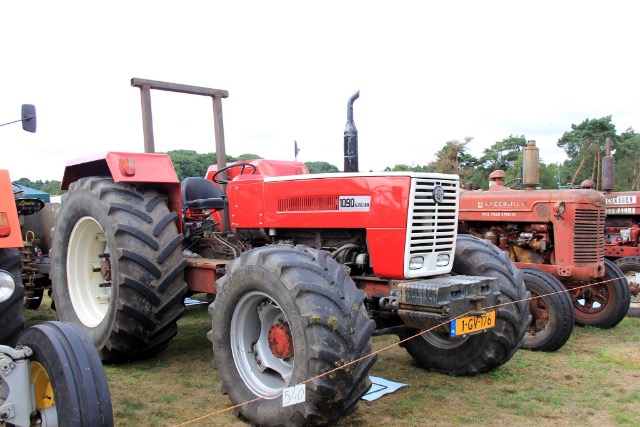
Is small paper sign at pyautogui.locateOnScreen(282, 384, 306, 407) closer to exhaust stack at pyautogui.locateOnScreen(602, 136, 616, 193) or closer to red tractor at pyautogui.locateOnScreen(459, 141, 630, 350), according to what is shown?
red tractor at pyautogui.locateOnScreen(459, 141, 630, 350)

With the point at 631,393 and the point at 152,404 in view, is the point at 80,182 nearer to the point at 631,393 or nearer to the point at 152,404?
the point at 152,404

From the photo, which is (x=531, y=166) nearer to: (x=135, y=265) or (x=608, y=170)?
(x=608, y=170)

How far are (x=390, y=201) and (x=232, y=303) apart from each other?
120 cm

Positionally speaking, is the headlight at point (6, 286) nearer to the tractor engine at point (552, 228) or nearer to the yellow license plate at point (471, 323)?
the yellow license plate at point (471, 323)

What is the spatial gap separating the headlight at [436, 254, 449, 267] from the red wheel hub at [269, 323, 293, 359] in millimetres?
1172

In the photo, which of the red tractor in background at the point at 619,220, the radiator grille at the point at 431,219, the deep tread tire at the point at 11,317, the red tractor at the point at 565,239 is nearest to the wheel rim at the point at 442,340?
the radiator grille at the point at 431,219

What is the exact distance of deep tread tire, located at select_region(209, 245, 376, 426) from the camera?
3080 millimetres

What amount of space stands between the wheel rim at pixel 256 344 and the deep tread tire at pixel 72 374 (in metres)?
1.28

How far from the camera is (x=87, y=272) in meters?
5.29

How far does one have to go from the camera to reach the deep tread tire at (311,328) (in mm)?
3080

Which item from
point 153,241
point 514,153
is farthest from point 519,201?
point 514,153

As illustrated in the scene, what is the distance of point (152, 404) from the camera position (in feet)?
12.9

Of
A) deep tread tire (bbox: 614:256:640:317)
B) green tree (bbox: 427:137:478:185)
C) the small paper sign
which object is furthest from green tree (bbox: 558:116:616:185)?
the small paper sign

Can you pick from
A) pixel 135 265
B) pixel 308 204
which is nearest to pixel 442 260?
pixel 308 204
